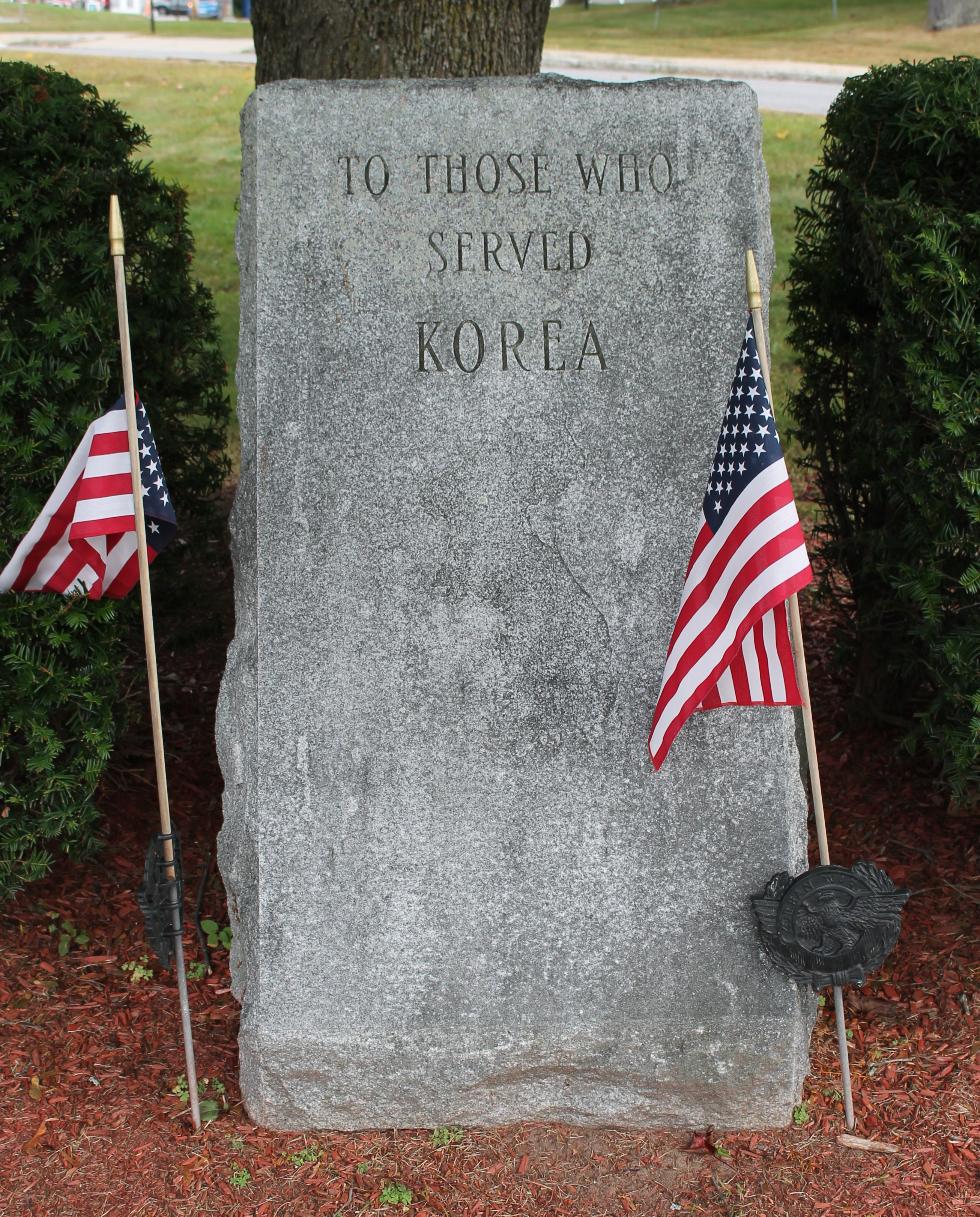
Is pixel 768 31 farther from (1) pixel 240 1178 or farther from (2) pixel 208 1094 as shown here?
(1) pixel 240 1178

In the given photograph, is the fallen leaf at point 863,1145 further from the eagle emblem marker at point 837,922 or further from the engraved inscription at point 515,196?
the engraved inscription at point 515,196

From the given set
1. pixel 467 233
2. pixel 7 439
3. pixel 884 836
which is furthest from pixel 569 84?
pixel 884 836

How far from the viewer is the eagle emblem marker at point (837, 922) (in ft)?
11.3

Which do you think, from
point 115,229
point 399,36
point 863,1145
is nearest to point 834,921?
point 863,1145

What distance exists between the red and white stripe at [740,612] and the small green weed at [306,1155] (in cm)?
145

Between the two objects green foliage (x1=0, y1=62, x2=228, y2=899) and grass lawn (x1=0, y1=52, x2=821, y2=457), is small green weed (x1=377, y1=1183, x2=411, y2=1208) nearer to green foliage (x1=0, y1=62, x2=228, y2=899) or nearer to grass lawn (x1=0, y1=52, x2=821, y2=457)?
green foliage (x1=0, y1=62, x2=228, y2=899)

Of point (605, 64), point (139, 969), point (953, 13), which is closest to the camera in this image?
point (139, 969)

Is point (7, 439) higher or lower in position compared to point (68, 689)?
higher

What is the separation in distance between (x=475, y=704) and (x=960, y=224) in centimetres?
184

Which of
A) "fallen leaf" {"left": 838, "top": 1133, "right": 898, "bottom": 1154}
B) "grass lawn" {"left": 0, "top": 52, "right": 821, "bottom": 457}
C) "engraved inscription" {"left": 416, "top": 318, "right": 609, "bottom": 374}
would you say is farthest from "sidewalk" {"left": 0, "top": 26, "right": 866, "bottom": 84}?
"fallen leaf" {"left": 838, "top": 1133, "right": 898, "bottom": 1154}

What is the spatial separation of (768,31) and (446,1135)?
28.1 meters

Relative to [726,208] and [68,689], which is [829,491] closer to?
[726,208]

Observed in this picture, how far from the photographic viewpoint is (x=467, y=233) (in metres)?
3.42

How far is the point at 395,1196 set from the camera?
3412 mm
